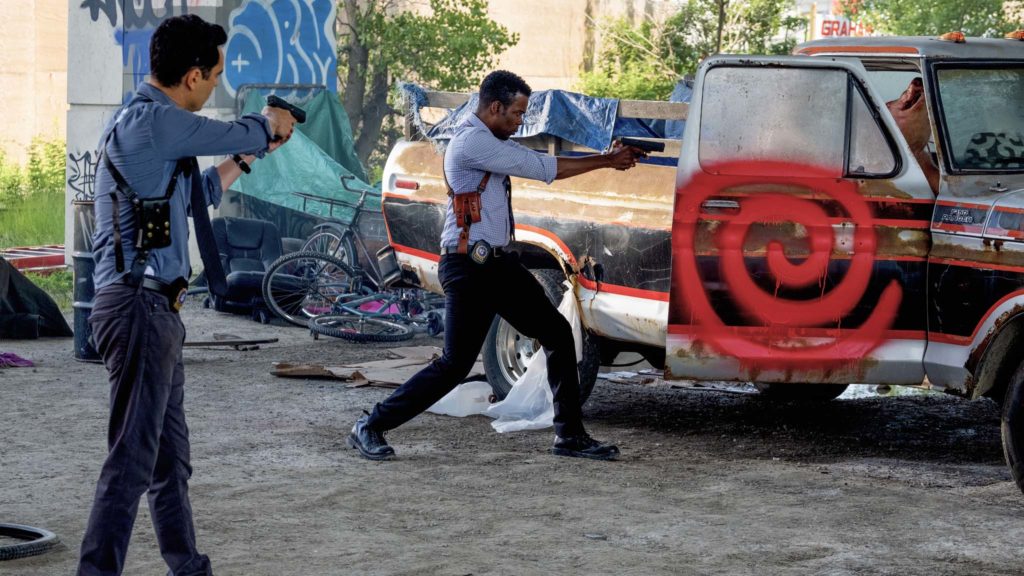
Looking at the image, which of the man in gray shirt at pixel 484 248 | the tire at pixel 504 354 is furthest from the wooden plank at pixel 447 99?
the man in gray shirt at pixel 484 248

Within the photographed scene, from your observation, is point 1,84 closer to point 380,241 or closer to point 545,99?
point 380,241

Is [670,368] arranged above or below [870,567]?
above

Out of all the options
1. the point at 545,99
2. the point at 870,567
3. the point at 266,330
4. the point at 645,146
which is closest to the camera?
the point at 870,567

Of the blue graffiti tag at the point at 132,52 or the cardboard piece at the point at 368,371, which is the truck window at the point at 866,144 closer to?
the cardboard piece at the point at 368,371

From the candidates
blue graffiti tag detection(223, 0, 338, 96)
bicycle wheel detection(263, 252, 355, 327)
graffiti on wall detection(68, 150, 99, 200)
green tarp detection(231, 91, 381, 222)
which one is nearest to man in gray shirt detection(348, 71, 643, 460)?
bicycle wheel detection(263, 252, 355, 327)

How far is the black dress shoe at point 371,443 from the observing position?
7.39 m

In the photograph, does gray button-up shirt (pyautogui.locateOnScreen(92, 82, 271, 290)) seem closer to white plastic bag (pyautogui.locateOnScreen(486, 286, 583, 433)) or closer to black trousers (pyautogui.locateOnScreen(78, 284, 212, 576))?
black trousers (pyautogui.locateOnScreen(78, 284, 212, 576))

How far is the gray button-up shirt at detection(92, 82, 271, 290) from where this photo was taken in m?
4.59

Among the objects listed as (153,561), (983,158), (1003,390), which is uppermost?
(983,158)

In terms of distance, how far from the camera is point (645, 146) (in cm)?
695

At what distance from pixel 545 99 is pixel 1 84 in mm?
15262

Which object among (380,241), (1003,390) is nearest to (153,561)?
(1003,390)

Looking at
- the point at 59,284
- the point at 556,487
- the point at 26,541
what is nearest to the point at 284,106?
the point at 26,541

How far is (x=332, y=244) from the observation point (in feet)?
45.3
